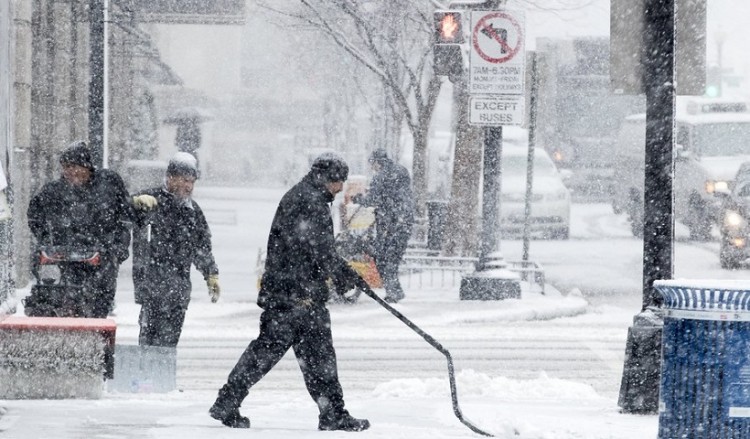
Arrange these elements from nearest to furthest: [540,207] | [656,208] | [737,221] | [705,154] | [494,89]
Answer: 1. [656,208]
2. [494,89]
3. [737,221]
4. [705,154]
5. [540,207]

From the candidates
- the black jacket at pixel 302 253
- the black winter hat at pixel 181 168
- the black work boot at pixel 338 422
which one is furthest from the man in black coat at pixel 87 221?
the black work boot at pixel 338 422

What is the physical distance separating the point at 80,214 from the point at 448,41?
756 cm

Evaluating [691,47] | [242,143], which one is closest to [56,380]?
[691,47]

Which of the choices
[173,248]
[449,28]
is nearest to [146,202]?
[173,248]

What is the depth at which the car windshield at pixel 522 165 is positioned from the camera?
28750 millimetres

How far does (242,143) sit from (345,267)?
7939cm

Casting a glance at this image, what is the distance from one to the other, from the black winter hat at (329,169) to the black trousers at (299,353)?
73 cm

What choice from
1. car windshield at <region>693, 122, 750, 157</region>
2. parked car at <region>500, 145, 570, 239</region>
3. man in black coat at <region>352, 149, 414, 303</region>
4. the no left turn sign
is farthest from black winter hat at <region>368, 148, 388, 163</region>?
parked car at <region>500, 145, 570, 239</region>

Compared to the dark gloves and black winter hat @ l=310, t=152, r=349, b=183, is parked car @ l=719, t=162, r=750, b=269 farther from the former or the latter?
the dark gloves

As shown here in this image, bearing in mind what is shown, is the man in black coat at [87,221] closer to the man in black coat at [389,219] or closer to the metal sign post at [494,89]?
the man in black coat at [389,219]

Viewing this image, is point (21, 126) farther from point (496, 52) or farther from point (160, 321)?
point (160, 321)

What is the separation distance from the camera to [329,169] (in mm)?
8125

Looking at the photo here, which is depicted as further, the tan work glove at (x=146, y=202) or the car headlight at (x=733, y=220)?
the car headlight at (x=733, y=220)

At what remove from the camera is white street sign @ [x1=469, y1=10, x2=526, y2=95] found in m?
16.5
